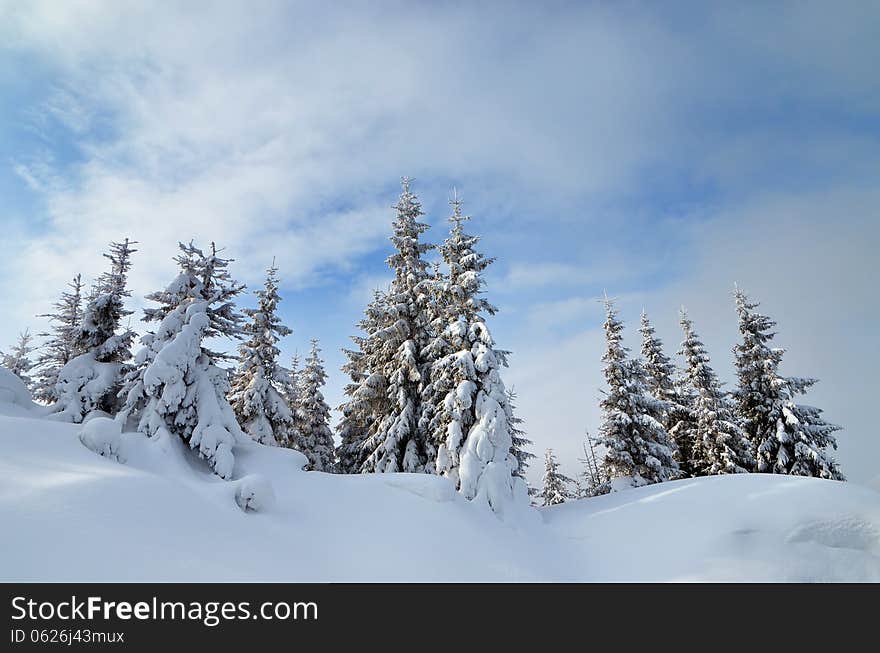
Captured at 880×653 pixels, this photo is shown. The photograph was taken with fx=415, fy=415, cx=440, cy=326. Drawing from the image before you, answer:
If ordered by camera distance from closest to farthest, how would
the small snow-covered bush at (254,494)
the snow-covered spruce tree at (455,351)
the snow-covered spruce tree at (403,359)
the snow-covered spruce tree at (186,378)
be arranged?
1. the small snow-covered bush at (254,494)
2. the snow-covered spruce tree at (186,378)
3. the snow-covered spruce tree at (455,351)
4. the snow-covered spruce tree at (403,359)

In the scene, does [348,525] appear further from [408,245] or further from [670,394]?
[670,394]

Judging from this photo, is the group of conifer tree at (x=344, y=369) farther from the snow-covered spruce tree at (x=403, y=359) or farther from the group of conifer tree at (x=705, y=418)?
the group of conifer tree at (x=705, y=418)

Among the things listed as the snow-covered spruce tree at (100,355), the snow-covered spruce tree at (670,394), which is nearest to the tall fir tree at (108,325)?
the snow-covered spruce tree at (100,355)

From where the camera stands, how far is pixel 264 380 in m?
20.9

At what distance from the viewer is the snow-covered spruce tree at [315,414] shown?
2638cm

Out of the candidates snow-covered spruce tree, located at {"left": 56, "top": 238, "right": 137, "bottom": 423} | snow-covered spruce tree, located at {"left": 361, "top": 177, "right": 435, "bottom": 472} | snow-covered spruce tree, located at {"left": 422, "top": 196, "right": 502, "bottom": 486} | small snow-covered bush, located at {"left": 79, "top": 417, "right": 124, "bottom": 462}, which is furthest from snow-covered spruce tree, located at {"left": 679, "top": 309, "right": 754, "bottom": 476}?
snow-covered spruce tree, located at {"left": 56, "top": 238, "right": 137, "bottom": 423}

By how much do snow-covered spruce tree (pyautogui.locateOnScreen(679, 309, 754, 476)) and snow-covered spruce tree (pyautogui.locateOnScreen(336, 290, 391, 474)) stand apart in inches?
746

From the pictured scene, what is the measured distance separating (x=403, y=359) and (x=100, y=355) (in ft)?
43.5

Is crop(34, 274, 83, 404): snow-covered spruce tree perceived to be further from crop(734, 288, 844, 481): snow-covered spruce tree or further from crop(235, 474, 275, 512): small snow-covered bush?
crop(734, 288, 844, 481): snow-covered spruce tree

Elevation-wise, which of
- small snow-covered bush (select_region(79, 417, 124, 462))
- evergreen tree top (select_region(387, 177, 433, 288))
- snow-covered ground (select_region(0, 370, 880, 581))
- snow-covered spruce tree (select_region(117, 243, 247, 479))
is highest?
evergreen tree top (select_region(387, 177, 433, 288))

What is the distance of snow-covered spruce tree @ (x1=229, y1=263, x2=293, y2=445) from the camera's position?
20.3 meters

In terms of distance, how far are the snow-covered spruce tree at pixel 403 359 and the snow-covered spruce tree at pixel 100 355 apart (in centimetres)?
1098
